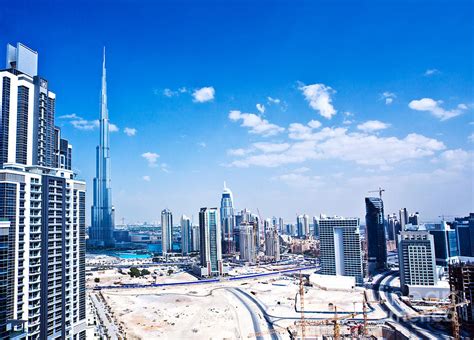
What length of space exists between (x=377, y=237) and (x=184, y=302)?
33168mm

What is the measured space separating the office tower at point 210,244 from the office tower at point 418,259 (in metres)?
25.8

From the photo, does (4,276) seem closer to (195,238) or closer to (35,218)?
(35,218)

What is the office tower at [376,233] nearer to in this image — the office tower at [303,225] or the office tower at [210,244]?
the office tower at [210,244]

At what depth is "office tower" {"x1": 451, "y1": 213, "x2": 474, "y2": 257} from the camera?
51.2 meters

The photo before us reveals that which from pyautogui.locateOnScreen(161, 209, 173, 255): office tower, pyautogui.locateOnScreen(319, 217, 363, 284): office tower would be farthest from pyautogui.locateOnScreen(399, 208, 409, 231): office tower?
pyautogui.locateOnScreen(161, 209, 173, 255): office tower

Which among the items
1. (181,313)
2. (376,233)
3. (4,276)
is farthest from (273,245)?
(4,276)

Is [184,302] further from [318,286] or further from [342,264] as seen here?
[342,264]

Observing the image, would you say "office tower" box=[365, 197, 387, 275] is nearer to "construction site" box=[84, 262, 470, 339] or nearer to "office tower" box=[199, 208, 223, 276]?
"construction site" box=[84, 262, 470, 339]

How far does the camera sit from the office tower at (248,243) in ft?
214

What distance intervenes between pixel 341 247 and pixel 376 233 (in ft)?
53.9

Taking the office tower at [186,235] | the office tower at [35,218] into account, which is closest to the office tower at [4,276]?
the office tower at [35,218]

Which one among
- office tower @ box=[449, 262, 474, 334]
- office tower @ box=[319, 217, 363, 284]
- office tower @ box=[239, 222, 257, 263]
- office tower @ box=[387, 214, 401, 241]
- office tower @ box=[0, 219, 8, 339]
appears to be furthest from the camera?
office tower @ box=[387, 214, 401, 241]

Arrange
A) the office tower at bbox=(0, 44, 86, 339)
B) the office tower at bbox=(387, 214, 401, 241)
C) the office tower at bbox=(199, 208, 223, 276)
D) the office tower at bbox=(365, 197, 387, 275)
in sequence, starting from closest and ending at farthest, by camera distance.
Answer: the office tower at bbox=(0, 44, 86, 339) < the office tower at bbox=(199, 208, 223, 276) < the office tower at bbox=(365, 197, 387, 275) < the office tower at bbox=(387, 214, 401, 241)

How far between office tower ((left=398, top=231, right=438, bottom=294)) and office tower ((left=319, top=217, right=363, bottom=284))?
576 cm
